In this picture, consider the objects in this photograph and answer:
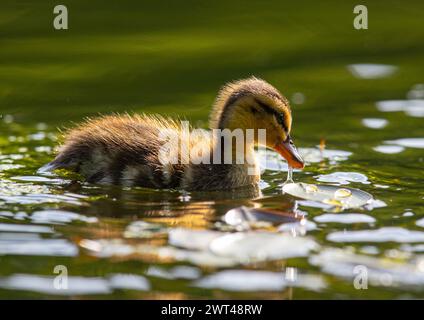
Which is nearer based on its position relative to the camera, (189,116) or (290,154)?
(290,154)

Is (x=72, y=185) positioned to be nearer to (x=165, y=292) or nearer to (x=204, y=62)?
(x=165, y=292)

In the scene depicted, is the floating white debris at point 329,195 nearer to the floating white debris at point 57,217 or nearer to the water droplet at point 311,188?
the water droplet at point 311,188

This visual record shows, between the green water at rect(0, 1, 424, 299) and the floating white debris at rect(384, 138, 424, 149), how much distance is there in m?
0.03

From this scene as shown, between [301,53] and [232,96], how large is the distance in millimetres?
3035

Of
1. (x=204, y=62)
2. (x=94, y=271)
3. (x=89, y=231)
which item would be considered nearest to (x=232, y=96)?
(x=89, y=231)

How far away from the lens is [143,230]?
5.03 metres

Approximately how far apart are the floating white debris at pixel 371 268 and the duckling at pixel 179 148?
5.23ft

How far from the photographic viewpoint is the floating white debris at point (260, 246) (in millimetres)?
4664

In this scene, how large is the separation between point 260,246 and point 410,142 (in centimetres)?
273

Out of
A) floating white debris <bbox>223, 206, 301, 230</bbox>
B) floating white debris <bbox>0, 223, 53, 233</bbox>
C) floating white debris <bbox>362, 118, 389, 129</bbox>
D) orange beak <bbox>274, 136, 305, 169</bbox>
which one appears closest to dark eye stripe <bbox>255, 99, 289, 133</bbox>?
orange beak <bbox>274, 136, 305, 169</bbox>

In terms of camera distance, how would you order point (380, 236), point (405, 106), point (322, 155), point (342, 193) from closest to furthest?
point (380, 236) → point (342, 193) → point (322, 155) → point (405, 106)

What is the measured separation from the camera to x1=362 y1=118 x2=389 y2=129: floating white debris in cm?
762

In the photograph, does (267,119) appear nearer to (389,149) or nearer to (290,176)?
(290,176)

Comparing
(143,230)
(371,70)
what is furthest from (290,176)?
(371,70)
